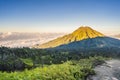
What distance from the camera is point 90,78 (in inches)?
2295

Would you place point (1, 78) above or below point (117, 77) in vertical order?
above

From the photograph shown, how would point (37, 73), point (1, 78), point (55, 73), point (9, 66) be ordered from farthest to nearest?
point (9, 66) < point (55, 73) < point (37, 73) < point (1, 78)

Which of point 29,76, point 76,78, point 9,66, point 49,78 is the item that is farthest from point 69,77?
point 9,66

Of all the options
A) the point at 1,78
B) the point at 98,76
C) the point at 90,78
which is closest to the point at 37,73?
the point at 1,78

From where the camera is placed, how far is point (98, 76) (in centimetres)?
6291

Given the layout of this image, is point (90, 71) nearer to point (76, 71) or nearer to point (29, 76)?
point (76, 71)

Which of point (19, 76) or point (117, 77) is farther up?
point (19, 76)

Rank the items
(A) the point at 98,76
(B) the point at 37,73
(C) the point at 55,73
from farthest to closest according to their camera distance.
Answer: (A) the point at 98,76 → (C) the point at 55,73 → (B) the point at 37,73

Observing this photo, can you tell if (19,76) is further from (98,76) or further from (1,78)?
(98,76)

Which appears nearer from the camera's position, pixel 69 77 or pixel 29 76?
pixel 29 76

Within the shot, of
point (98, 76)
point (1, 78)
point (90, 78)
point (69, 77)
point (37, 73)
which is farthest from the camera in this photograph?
point (98, 76)

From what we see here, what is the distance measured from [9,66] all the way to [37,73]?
15535 cm

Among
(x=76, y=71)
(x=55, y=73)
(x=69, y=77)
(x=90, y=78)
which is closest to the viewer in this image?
(x=55, y=73)

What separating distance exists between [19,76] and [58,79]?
7.66 m
